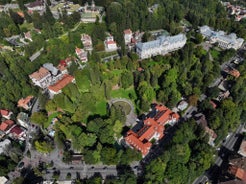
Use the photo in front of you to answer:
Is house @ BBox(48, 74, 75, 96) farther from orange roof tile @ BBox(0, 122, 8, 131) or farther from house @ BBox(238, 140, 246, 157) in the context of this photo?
house @ BBox(238, 140, 246, 157)

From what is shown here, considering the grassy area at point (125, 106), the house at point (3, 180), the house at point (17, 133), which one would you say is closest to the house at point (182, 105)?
the grassy area at point (125, 106)

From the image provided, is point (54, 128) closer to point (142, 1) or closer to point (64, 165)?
point (64, 165)

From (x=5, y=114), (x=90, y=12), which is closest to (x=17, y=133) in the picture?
(x=5, y=114)

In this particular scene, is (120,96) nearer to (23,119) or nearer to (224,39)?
(23,119)

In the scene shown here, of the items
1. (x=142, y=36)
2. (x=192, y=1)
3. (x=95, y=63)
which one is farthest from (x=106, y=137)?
(x=192, y=1)

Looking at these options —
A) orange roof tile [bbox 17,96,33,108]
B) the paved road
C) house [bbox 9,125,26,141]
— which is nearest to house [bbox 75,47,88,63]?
orange roof tile [bbox 17,96,33,108]
